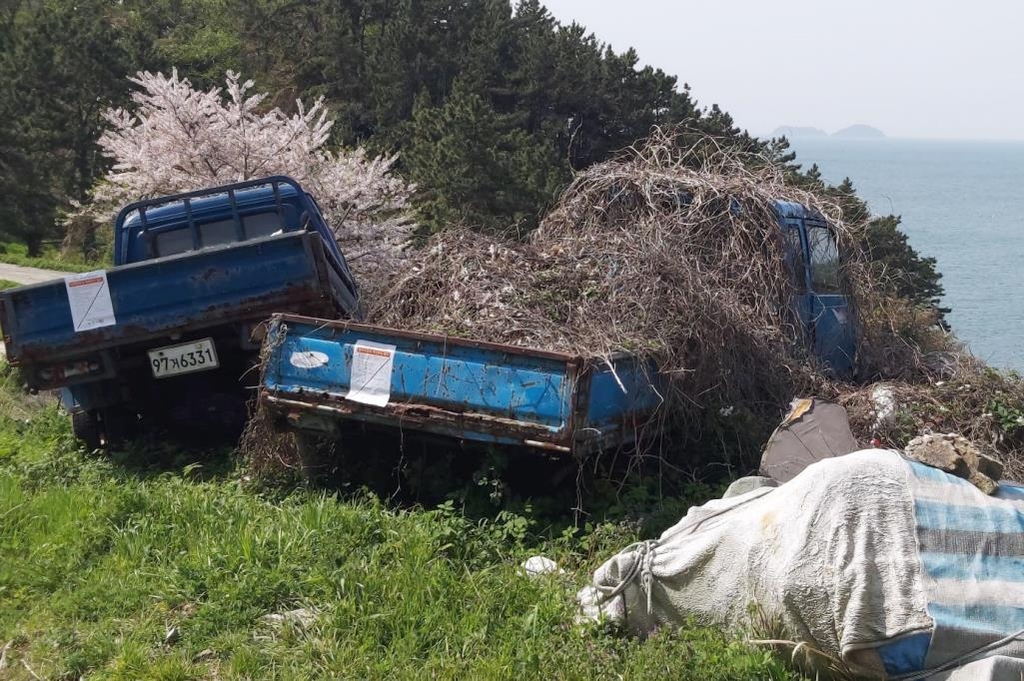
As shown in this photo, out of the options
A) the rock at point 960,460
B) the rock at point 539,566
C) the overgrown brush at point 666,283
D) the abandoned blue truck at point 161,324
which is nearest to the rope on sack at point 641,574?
the rock at point 539,566

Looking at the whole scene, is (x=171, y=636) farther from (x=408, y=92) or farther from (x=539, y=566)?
(x=408, y=92)

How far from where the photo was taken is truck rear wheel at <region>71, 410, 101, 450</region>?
286 inches

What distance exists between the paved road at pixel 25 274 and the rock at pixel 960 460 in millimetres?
19399

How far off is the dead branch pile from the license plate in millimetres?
1129

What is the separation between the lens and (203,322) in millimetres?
6750

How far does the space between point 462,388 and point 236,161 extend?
11.8m

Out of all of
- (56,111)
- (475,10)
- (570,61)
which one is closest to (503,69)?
(570,61)

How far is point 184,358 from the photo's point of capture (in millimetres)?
6816

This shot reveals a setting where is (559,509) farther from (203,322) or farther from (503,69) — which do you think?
(503,69)

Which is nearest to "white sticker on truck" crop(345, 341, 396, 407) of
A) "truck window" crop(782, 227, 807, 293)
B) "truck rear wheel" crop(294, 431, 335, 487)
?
"truck rear wheel" crop(294, 431, 335, 487)

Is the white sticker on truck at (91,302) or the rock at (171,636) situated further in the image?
the white sticker on truck at (91,302)

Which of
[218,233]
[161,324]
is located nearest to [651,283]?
[161,324]

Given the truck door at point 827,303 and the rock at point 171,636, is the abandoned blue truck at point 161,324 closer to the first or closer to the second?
the rock at point 171,636

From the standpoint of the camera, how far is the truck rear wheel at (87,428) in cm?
727
